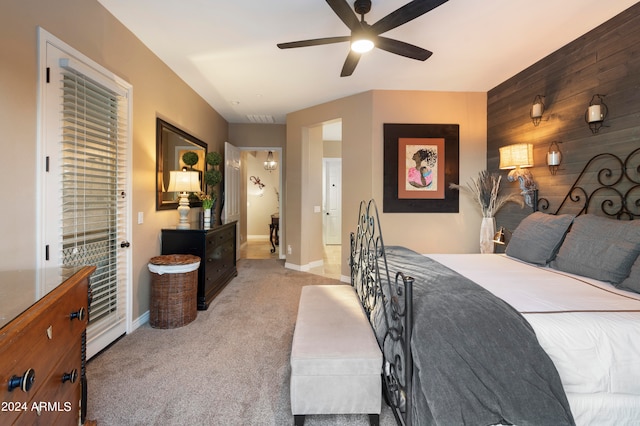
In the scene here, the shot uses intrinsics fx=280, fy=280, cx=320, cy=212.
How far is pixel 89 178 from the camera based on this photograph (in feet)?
7.07

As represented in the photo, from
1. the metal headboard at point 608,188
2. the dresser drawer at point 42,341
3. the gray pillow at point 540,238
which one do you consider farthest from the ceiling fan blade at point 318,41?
the metal headboard at point 608,188

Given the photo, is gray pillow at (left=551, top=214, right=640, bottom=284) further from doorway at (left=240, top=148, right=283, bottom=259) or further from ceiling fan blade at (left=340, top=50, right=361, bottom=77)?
doorway at (left=240, top=148, right=283, bottom=259)

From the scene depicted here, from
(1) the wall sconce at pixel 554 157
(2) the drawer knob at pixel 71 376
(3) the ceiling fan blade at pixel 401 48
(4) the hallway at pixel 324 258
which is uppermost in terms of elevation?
(3) the ceiling fan blade at pixel 401 48

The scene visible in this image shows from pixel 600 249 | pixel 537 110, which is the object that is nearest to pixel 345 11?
pixel 600 249

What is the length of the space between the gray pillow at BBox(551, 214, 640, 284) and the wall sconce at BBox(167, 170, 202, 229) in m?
3.55

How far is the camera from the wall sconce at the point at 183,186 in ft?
10.5

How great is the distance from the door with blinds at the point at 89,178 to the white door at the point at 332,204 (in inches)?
212

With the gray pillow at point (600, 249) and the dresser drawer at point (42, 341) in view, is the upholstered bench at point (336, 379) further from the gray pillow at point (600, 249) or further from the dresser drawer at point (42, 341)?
the gray pillow at point (600, 249)

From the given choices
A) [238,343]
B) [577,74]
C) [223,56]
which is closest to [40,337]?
[238,343]

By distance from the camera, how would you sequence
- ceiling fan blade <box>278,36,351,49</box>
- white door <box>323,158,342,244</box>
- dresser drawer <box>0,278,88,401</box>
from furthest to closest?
1. white door <box>323,158,342,244</box>
2. ceiling fan blade <box>278,36,351,49</box>
3. dresser drawer <box>0,278,88,401</box>

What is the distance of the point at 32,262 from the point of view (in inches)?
68.6

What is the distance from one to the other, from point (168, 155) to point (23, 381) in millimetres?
2954

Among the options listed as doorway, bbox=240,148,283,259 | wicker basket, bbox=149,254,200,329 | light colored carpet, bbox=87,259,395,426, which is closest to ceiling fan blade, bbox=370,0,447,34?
light colored carpet, bbox=87,259,395,426

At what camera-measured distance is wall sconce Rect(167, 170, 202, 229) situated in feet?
10.5
